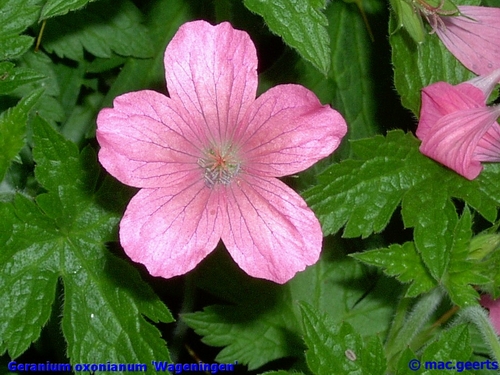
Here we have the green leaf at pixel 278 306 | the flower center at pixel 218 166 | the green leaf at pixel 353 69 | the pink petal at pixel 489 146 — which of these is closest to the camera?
the flower center at pixel 218 166

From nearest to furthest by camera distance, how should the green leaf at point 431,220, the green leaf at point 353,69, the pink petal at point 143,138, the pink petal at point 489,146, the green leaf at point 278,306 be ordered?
the pink petal at point 143,138 < the green leaf at point 431,220 < the pink petal at point 489,146 < the green leaf at point 278,306 < the green leaf at point 353,69

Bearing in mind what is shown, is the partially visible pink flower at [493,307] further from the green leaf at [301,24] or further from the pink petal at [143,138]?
the pink petal at [143,138]

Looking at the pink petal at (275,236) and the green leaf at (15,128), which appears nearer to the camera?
the pink petal at (275,236)

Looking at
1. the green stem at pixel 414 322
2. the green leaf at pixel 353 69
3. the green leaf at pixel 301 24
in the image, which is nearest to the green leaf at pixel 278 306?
the green stem at pixel 414 322

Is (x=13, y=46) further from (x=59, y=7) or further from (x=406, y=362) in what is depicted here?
(x=406, y=362)

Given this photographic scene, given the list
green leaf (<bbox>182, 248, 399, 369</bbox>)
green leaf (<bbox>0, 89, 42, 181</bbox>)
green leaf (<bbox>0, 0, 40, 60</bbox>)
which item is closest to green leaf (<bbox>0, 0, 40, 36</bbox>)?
green leaf (<bbox>0, 0, 40, 60</bbox>)

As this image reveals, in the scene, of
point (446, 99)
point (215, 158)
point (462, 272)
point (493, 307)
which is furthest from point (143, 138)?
point (493, 307)

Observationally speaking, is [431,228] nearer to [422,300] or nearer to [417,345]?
[422,300]
